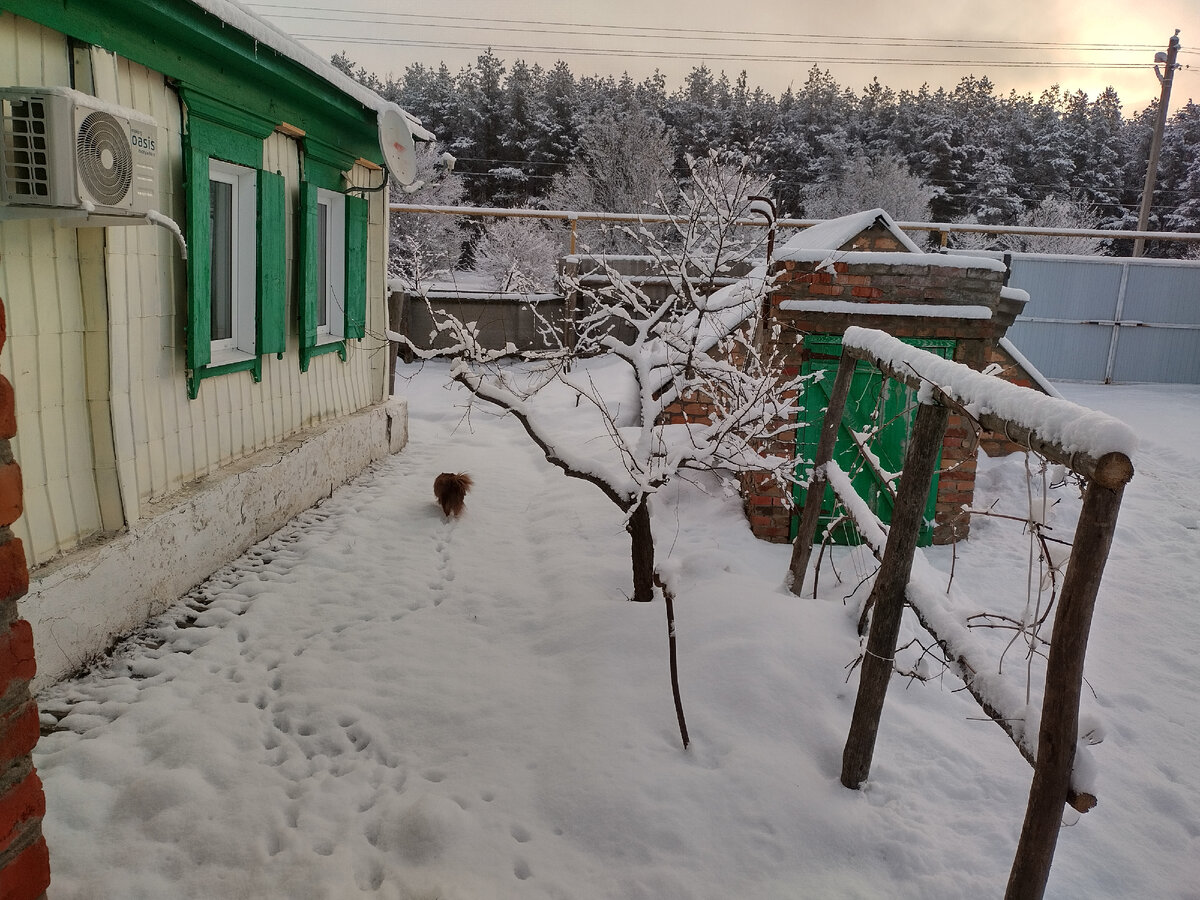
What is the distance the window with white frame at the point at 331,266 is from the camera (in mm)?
6711

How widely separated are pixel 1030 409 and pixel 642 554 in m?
2.49

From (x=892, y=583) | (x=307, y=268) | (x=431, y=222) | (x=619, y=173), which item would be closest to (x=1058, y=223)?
(x=619, y=173)

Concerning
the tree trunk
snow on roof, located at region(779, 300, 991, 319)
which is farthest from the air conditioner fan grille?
snow on roof, located at region(779, 300, 991, 319)

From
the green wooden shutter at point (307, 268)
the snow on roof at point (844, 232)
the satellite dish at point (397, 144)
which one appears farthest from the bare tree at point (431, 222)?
the snow on roof at point (844, 232)

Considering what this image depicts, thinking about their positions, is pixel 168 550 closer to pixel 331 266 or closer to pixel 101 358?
pixel 101 358

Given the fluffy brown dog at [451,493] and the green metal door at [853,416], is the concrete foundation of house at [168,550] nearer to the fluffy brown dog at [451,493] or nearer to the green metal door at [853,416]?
the fluffy brown dog at [451,493]

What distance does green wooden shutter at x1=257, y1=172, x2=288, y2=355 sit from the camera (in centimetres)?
518

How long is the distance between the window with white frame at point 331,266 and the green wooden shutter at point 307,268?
575 mm

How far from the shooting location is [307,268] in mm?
5871

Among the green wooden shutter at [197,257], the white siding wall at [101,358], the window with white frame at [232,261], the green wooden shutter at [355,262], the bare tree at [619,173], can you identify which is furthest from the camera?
the bare tree at [619,173]

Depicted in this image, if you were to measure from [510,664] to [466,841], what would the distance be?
118 centimetres

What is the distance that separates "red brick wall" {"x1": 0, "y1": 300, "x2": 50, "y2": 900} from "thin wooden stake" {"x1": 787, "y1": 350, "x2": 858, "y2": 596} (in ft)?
10.6

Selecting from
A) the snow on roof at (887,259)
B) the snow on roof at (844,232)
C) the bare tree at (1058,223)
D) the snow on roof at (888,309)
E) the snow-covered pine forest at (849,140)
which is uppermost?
the snow-covered pine forest at (849,140)

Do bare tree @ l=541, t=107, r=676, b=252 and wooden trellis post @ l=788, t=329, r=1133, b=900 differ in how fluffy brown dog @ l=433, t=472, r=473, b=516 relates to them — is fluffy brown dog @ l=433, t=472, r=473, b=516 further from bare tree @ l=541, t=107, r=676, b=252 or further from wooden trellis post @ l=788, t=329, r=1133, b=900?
bare tree @ l=541, t=107, r=676, b=252
